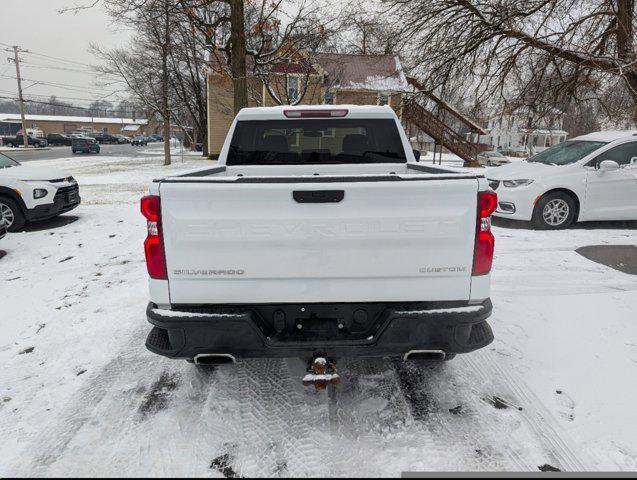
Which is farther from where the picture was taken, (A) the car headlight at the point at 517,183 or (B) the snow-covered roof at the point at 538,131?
(B) the snow-covered roof at the point at 538,131

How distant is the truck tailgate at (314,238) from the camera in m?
2.42

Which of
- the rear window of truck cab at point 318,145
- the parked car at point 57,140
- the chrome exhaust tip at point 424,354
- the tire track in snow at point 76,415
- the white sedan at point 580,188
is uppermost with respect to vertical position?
the parked car at point 57,140

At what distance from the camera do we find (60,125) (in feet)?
343

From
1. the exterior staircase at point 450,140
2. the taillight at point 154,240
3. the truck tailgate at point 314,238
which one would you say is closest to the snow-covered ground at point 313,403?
the truck tailgate at point 314,238

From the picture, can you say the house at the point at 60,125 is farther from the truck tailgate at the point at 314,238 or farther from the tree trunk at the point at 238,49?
the truck tailgate at the point at 314,238

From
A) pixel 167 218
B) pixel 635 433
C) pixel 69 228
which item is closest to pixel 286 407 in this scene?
pixel 167 218

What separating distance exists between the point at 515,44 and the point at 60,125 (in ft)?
387

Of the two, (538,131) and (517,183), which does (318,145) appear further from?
(538,131)

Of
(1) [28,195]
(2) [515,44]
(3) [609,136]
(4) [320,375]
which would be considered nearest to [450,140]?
(2) [515,44]

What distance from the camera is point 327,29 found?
53.7 ft

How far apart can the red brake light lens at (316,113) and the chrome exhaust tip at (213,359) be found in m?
2.31

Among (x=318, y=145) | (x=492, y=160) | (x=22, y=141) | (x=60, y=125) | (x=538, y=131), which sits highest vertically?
(x=60, y=125)

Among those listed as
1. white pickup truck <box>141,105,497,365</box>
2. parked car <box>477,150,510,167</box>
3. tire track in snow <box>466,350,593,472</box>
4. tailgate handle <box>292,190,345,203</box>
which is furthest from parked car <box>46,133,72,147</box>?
tire track in snow <box>466,350,593,472</box>

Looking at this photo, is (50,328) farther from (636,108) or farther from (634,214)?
(636,108)
